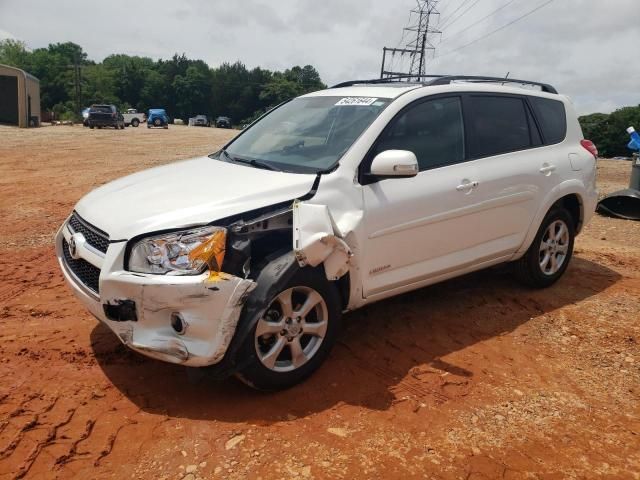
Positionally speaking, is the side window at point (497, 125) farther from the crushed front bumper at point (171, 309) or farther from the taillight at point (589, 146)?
the crushed front bumper at point (171, 309)

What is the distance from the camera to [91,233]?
3471mm

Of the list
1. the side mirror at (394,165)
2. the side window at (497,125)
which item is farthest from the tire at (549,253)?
the side mirror at (394,165)

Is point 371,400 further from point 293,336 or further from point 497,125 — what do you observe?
point 497,125

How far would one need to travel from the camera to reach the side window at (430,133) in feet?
13.2

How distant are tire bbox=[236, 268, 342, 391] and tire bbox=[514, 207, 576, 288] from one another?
94.7 inches

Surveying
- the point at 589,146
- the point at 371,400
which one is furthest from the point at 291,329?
the point at 589,146

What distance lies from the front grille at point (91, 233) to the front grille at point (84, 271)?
121 mm

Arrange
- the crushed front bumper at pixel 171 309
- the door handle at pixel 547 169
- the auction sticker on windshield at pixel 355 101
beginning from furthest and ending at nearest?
the door handle at pixel 547 169, the auction sticker on windshield at pixel 355 101, the crushed front bumper at pixel 171 309

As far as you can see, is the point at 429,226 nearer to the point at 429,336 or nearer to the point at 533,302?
the point at 429,336

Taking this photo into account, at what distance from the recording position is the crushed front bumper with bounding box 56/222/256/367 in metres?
2.99

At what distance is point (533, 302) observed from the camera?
5.15m

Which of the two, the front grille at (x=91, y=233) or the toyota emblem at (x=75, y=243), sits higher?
the front grille at (x=91, y=233)

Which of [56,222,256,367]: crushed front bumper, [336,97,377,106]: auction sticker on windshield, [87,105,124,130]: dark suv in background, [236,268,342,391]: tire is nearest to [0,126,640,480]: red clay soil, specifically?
[236,268,342,391]: tire

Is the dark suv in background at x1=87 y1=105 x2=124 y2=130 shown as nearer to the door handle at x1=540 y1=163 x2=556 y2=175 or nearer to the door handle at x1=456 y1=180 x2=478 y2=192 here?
the door handle at x1=540 y1=163 x2=556 y2=175
